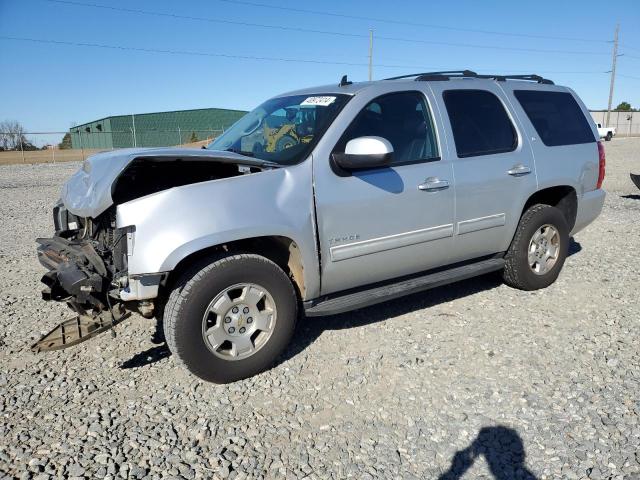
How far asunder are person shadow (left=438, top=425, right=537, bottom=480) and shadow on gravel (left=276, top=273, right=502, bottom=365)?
150 cm

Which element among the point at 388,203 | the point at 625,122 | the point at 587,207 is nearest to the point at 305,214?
the point at 388,203

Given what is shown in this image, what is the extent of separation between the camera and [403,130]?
13.4 feet

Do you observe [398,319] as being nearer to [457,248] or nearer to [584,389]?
[457,248]

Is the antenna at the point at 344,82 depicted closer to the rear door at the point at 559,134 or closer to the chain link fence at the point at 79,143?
the rear door at the point at 559,134

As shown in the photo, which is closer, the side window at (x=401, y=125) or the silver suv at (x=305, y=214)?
the silver suv at (x=305, y=214)

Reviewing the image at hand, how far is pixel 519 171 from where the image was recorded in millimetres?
4605

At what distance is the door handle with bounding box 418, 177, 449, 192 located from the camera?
3973 mm

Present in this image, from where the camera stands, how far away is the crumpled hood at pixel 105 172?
3.25 m

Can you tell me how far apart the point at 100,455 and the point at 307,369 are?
4.67 ft

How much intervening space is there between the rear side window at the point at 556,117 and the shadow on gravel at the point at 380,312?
4.81 ft

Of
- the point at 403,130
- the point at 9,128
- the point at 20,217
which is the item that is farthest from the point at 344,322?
the point at 9,128

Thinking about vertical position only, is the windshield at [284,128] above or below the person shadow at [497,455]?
above

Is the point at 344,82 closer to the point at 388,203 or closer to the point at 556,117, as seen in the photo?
the point at 388,203

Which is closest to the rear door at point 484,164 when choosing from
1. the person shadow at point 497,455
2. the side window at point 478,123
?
the side window at point 478,123
